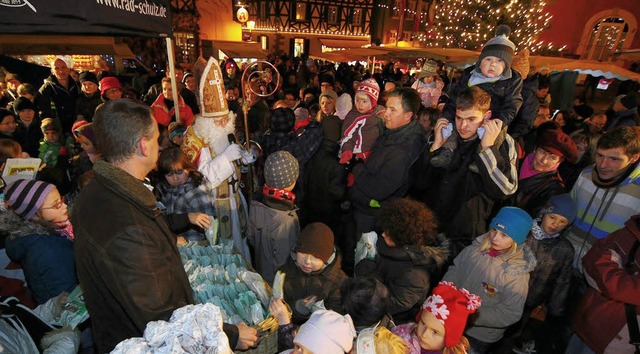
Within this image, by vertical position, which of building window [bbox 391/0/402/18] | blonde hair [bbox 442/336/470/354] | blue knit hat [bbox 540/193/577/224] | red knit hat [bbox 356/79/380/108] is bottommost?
blonde hair [bbox 442/336/470/354]

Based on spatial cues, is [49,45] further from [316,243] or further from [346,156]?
[316,243]

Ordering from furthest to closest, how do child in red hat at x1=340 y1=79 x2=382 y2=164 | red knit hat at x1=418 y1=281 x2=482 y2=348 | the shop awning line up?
the shop awning → child in red hat at x1=340 y1=79 x2=382 y2=164 → red knit hat at x1=418 y1=281 x2=482 y2=348

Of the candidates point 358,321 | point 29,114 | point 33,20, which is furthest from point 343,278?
point 29,114

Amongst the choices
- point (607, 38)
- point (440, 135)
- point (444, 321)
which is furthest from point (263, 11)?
point (444, 321)

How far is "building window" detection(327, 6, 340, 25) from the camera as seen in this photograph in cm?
2947

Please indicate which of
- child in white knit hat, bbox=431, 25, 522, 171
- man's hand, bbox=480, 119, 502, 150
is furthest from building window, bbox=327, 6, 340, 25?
man's hand, bbox=480, 119, 502, 150

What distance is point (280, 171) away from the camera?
10.8 feet

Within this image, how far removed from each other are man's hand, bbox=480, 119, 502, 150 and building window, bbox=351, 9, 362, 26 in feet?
101

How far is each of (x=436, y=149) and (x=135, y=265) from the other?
2658mm

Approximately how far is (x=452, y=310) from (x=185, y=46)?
23.8 m

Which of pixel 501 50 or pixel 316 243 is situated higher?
pixel 501 50

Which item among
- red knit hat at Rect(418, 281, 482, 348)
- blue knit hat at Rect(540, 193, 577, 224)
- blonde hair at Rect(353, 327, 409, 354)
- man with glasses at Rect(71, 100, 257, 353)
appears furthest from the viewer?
blue knit hat at Rect(540, 193, 577, 224)

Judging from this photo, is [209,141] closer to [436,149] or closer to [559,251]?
[436,149]

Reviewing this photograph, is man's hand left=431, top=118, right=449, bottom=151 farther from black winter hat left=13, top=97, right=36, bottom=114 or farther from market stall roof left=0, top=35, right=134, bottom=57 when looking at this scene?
market stall roof left=0, top=35, right=134, bottom=57
